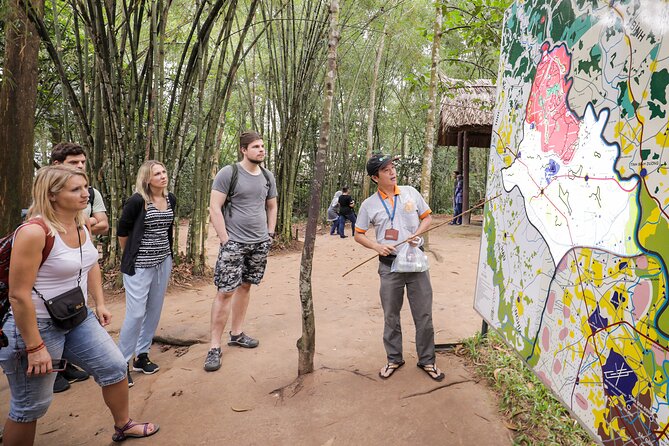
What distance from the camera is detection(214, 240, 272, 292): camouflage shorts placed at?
258cm

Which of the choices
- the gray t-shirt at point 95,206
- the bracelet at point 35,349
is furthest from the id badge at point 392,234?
the gray t-shirt at point 95,206

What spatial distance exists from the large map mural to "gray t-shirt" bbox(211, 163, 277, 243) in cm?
155

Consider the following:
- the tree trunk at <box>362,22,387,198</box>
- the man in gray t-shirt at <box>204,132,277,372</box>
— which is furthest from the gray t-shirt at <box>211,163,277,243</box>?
the tree trunk at <box>362,22,387,198</box>

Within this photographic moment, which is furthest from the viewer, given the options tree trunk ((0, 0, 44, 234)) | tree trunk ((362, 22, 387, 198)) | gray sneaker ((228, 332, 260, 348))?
tree trunk ((362, 22, 387, 198))

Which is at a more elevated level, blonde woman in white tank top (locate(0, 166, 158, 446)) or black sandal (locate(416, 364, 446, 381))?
blonde woman in white tank top (locate(0, 166, 158, 446))

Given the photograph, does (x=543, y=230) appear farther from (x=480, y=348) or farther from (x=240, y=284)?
(x=240, y=284)

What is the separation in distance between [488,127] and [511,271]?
22.1 feet

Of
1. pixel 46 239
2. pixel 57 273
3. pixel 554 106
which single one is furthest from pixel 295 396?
pixel 554 106

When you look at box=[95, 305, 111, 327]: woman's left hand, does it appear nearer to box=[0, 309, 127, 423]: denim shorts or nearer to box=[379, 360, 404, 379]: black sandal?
box=[0, 309, 127, 423]: denim shorts

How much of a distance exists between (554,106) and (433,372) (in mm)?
1560

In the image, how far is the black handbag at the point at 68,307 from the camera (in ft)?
5.11

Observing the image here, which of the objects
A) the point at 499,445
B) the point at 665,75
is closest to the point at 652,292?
the point at 665,75

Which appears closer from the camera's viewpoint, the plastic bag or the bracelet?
the bracelet

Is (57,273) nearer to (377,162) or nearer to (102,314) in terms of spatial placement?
(102,314)
